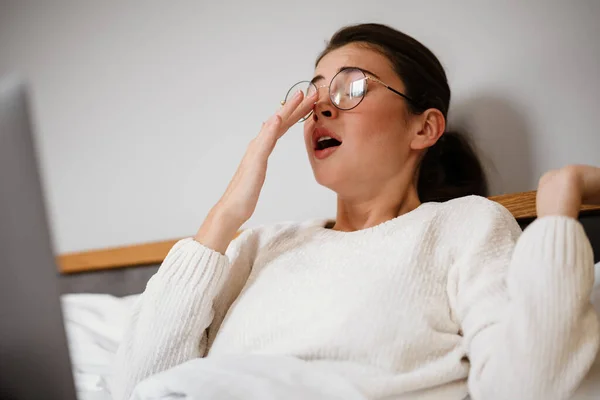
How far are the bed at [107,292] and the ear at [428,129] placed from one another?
0.77 ft

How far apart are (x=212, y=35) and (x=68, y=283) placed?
85 cm

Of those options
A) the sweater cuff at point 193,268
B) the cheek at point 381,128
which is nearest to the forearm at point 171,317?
the sweater cuff at point 193,268

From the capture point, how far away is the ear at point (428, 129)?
1.01 metres

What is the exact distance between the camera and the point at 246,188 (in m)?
0.96

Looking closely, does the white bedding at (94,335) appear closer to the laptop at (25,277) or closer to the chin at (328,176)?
the chin at (328,176)

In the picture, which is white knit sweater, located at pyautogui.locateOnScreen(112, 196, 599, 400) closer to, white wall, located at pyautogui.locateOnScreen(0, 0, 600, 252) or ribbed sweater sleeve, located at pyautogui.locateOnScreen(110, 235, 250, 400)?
ribbed sweater sleeve, located at pyautogui.locateOnScreen(110, 235, 250, 400)

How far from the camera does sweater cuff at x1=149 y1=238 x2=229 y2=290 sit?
86 centimetres

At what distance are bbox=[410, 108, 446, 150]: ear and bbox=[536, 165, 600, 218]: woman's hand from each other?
318 millimetres

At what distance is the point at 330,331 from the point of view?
731 mm

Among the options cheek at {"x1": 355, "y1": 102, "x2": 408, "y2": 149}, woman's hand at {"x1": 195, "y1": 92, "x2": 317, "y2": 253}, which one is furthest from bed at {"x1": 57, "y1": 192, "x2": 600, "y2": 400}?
cheek at {"x1": 355, "y1": 102, "x2": 408, "y2": 149}

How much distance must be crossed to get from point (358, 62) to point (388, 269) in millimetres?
415

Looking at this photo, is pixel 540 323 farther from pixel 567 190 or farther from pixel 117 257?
pixel 117 257

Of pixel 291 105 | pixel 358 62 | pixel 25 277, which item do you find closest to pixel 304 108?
pixel 291 105

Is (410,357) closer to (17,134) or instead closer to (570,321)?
(570,321)
